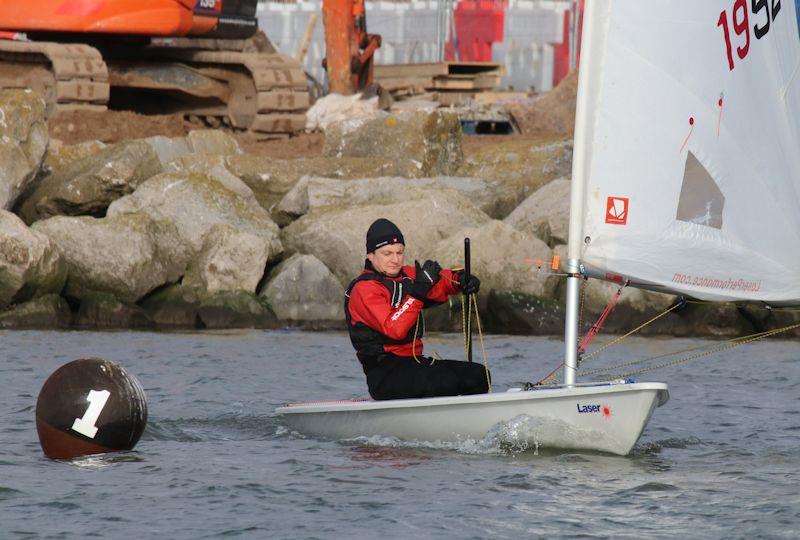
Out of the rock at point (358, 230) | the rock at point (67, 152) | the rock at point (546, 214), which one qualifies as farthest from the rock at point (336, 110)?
the rock at point (358, 230)

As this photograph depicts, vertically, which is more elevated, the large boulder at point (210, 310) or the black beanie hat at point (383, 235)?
the black beanie hat at point (383, 235)

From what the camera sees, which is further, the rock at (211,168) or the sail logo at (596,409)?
the rock at (211,168)

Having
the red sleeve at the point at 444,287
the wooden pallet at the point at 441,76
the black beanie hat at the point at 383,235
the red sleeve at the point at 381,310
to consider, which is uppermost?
the wooden pallet at the point at 441,76

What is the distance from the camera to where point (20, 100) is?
57.2 feet

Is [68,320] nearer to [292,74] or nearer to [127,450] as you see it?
[127,450]

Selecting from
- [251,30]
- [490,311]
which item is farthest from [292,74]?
[490,311]

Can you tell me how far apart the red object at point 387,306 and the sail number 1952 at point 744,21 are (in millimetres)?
2028

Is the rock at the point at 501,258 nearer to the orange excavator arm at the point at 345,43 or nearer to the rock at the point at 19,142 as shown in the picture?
the rock at the point at 19,142

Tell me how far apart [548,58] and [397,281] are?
26.8 metres

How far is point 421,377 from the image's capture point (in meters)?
8.77

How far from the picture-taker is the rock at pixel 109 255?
1564cm

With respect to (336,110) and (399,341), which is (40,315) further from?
(336,110)

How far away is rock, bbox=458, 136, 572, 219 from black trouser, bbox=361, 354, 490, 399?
426 inches

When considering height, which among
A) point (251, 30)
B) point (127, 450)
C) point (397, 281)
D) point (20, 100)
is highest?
point (251, 30)
